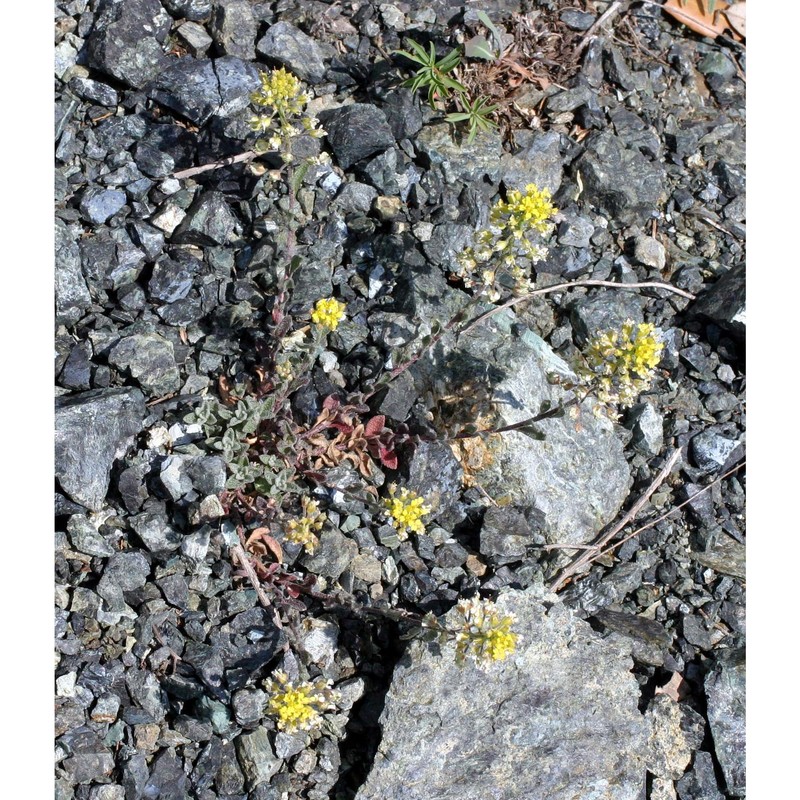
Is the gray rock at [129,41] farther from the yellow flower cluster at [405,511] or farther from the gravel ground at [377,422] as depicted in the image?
the yellow flower cluster at [405,511]

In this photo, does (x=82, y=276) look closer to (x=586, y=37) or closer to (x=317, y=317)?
(x=317, y=317)

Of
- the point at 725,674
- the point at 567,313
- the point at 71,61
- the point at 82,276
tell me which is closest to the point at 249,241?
the point at 82,276

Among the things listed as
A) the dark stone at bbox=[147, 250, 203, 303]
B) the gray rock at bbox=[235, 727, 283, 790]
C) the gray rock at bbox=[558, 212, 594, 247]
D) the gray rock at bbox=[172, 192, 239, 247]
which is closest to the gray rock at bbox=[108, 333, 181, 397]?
the dark stone at bbox=[147, 250, 203, 303]

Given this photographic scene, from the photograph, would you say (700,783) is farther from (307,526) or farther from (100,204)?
(100,204)

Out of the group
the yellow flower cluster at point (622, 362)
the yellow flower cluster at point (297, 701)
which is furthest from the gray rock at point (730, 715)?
the yellow flower cluster at point (297, 701)

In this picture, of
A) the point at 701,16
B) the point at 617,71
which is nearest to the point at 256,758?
the point at 617,71

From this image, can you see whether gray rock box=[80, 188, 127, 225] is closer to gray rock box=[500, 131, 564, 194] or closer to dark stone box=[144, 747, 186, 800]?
gray rock box=[500, 131, 564, 194]
